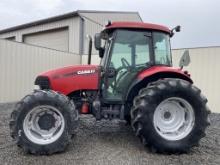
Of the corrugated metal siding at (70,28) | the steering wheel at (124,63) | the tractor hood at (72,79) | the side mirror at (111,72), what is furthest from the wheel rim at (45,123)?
the corrugated metal siding at (70,28)

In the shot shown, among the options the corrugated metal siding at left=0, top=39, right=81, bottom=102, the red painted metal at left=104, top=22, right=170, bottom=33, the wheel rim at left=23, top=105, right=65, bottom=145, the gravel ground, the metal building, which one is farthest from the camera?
the metal building

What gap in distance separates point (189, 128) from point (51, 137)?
2.00 meters

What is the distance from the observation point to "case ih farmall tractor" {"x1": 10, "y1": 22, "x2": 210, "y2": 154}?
409cm

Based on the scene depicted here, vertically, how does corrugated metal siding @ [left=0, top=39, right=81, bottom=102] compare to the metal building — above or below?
below

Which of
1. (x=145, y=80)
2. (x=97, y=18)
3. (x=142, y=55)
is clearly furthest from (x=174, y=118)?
→ (x=97, y=18)

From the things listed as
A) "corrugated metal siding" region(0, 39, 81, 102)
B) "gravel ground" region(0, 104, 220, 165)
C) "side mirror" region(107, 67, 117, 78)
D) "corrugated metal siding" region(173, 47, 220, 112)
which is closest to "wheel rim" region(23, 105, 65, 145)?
"gravel ground" region(0, 104, 220, 165)

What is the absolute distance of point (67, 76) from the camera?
4.75m

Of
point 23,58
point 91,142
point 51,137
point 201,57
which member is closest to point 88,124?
point 91,142

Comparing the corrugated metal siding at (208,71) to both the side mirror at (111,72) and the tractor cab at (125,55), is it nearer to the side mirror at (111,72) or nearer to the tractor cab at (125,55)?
the tractor cab at (125,55)

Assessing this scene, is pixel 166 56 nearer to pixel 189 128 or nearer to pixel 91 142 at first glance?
pixel 189 128

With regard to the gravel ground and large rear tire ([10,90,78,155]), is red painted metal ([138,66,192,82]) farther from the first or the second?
large rear tire ([10,90,78,155])

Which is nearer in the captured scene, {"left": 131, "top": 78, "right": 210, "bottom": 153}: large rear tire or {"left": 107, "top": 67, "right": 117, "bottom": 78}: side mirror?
{"left": 131, "top": 78, "right": 210, "bottom": 153}: large rear tire

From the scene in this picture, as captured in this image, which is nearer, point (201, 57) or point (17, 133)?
point (17, 133)

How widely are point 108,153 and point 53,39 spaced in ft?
43.3
